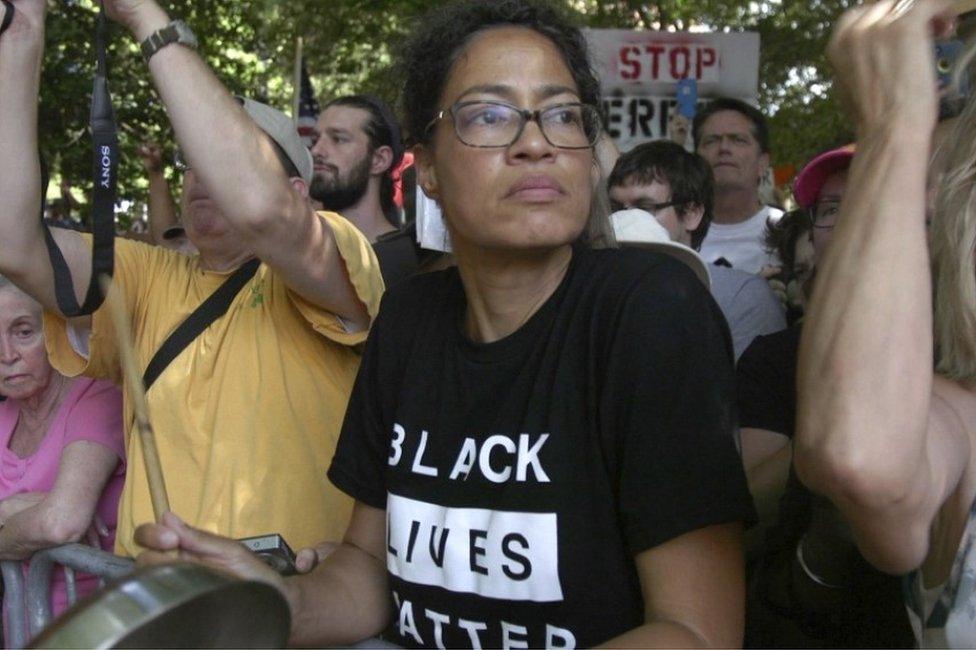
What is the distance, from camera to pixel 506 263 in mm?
2242

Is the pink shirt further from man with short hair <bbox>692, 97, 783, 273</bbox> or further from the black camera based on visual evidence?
man with short hair <bbox>692, 97, 783, 273</bbox>

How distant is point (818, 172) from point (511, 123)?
1553mm

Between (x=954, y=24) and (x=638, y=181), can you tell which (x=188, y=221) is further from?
(x=954, y=24)

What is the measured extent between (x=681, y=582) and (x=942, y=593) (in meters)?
0.37

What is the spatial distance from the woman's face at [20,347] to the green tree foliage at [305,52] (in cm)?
345

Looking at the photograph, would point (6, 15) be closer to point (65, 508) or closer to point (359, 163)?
point (65, 508)

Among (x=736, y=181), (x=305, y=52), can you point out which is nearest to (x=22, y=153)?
(x=736, y=181)

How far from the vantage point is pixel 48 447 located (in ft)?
11.9

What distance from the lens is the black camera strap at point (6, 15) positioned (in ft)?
9.04

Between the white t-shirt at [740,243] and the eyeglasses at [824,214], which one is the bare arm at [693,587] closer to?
the eyeglasses at [824,214]

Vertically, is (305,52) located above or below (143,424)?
above

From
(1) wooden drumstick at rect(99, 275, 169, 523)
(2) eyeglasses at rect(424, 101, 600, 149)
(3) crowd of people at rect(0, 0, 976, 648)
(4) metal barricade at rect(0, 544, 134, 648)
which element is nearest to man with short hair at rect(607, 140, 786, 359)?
(3) crowd of people at rect(0, 0, 976, 648)

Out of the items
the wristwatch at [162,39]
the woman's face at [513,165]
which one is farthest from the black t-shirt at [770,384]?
the wristwatch at [162,39]

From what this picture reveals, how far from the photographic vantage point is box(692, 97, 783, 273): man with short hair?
535 centimetres
